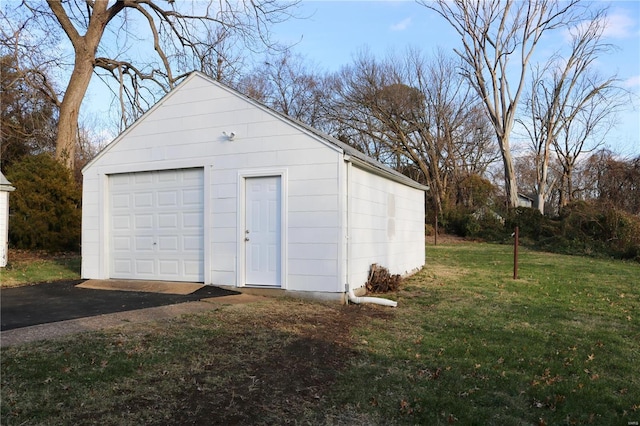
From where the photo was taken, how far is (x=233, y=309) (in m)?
6.90

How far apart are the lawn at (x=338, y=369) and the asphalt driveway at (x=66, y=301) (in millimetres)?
1275

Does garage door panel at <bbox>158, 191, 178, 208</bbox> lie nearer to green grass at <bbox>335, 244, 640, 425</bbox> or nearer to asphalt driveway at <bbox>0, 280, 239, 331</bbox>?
asphalt driveway at <bbox>0, 280, 239, 331</bbox>

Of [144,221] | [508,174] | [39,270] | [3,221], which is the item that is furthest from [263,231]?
[508,174]

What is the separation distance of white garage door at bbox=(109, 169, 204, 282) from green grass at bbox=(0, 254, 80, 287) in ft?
5.99

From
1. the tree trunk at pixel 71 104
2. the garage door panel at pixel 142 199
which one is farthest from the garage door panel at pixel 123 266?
the tree trunk at pixel 71 104

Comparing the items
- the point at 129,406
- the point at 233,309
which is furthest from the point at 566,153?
the point at 129,406

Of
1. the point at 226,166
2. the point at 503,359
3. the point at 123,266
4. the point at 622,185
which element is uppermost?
the point at 622,185

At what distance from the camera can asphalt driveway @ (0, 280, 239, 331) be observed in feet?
20.6

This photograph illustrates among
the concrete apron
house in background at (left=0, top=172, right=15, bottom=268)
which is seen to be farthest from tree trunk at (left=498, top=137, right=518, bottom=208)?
house in background at (left=0, top=172, right=15, bottom=268)

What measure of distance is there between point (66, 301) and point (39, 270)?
5051 mm

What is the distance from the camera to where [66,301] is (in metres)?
7.57

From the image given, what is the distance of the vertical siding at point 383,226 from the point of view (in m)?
8.37

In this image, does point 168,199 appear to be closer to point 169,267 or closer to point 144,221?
point 144,221

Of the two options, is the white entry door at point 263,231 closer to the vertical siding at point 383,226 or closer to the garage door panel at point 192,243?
the garage door panel at point 192,243
